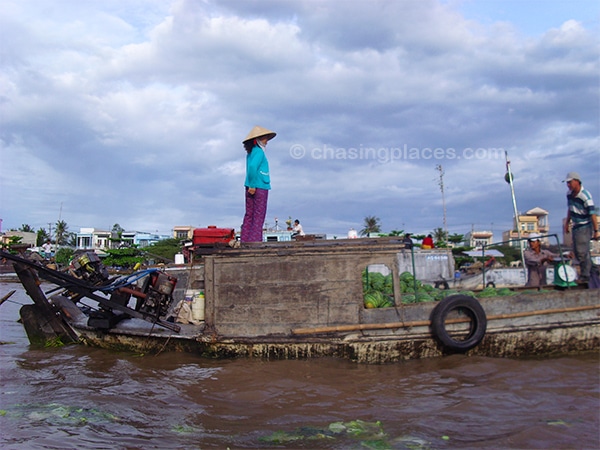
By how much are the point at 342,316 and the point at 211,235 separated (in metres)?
2.72

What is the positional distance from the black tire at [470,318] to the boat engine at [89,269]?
499 centimetres

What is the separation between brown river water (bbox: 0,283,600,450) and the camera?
3832mm

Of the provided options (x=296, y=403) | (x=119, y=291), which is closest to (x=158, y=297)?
(x=119, y=291)

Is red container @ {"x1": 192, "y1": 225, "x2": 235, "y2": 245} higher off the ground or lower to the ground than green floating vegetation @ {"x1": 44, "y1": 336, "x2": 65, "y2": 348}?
higher

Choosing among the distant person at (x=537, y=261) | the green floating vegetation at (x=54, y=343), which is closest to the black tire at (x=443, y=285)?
the distant person at (x=537, y=261)

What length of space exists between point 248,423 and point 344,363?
76.4 inches

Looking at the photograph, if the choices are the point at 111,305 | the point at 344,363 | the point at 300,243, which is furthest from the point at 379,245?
the point at 111,305

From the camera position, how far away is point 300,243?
6332mm

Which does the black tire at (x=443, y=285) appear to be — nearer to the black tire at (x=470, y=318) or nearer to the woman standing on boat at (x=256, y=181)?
the black tire at (x=470, y=318)

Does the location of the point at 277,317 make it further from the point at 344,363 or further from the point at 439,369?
the point at 439,369

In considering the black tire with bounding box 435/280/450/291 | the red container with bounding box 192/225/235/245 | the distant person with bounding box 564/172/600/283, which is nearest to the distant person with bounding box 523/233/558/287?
the distant person with bounding box 564/172/600/283

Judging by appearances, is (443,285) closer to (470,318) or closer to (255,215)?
(470,318)

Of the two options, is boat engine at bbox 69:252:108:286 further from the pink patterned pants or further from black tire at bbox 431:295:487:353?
black tire at bbox 431:295:487:353

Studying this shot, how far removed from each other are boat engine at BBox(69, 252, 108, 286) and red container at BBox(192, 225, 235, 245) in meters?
1.51
